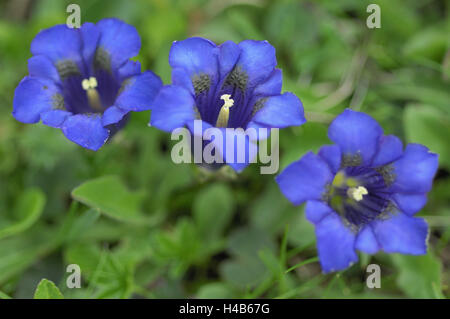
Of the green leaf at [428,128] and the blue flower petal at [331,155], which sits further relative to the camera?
the green leaf at [428,128]

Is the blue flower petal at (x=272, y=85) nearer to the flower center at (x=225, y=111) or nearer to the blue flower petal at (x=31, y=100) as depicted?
the flower center at (x=225, y=111)

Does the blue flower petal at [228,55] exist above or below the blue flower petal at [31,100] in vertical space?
above

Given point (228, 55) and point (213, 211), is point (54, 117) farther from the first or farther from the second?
point (213, 211)

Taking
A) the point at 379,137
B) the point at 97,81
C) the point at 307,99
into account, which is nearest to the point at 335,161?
the point at 379,137

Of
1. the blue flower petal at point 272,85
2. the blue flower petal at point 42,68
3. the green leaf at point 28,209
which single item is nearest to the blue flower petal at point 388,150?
the blue flower petal at point 272,85

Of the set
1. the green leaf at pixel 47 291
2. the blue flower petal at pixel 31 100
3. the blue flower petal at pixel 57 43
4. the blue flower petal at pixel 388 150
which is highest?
the blue flower petal at pixel 57 43

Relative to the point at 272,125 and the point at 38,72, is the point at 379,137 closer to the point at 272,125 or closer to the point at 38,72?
the point at 272,125

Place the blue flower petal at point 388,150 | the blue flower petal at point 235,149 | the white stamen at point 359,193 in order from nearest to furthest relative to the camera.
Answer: the blue flower petal at point 235,149 → the blue flower petal at point 388,150 → the white stamen at point 359,193
